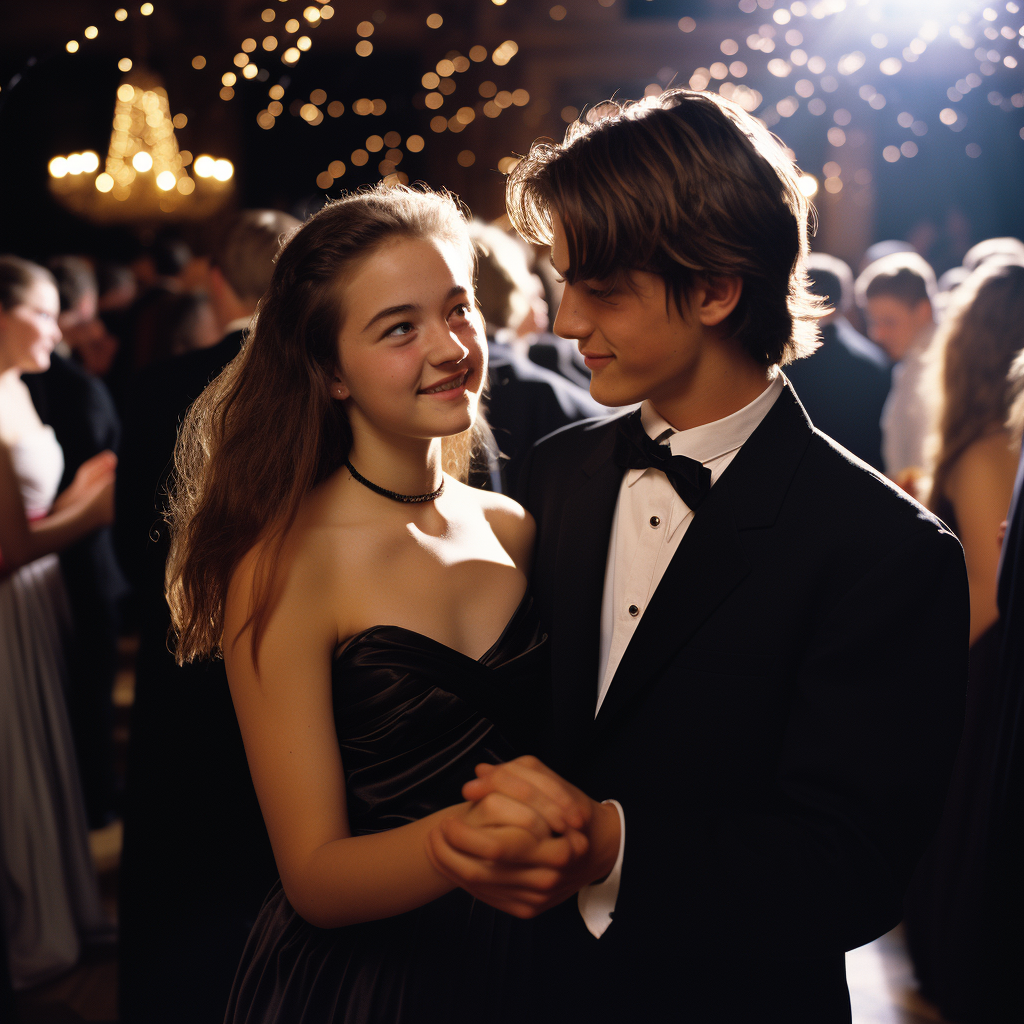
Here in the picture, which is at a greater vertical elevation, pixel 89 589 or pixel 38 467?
pixel 38 467

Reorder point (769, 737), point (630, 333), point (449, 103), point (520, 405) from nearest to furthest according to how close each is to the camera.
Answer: point (769, 737)
point (630, 333)
point (520, 405)
point (449, 103)

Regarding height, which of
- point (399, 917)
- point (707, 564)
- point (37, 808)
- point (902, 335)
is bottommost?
point (37, 808)

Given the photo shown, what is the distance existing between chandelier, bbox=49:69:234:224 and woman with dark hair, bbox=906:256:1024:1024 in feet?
16.8

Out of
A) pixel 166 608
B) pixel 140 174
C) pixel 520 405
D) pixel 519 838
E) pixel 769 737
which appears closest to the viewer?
pixel 519 838

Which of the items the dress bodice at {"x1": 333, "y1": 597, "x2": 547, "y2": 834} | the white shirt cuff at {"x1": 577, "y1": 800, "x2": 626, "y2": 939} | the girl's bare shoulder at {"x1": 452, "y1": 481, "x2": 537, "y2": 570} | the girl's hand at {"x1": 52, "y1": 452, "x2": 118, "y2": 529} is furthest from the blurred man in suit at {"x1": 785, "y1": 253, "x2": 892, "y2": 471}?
the white shirt cuff at {"x1": 577, "y1": 800, "x2": 626, "y2": 939}

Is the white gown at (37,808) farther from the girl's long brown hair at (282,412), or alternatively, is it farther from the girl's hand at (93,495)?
the girl's long brown hair at (282,412)

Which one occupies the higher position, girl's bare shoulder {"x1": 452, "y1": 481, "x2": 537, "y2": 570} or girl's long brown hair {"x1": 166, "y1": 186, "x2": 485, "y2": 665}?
girl's long brown hair {"x1": 166, "y1": 186, "x2": 485, "y2": 665}

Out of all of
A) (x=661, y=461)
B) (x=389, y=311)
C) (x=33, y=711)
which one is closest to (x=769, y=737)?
(x=661, y=461)

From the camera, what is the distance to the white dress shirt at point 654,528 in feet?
4.61

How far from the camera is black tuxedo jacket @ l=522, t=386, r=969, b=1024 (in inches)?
44.9

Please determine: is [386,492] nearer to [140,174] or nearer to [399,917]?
[399,917]

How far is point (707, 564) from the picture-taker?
131cm

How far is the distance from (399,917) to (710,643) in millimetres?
614

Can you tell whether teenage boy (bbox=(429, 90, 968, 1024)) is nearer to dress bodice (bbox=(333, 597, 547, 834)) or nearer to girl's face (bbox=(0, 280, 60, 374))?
dress bodice (bbox=(333, 597, 547, 834))
